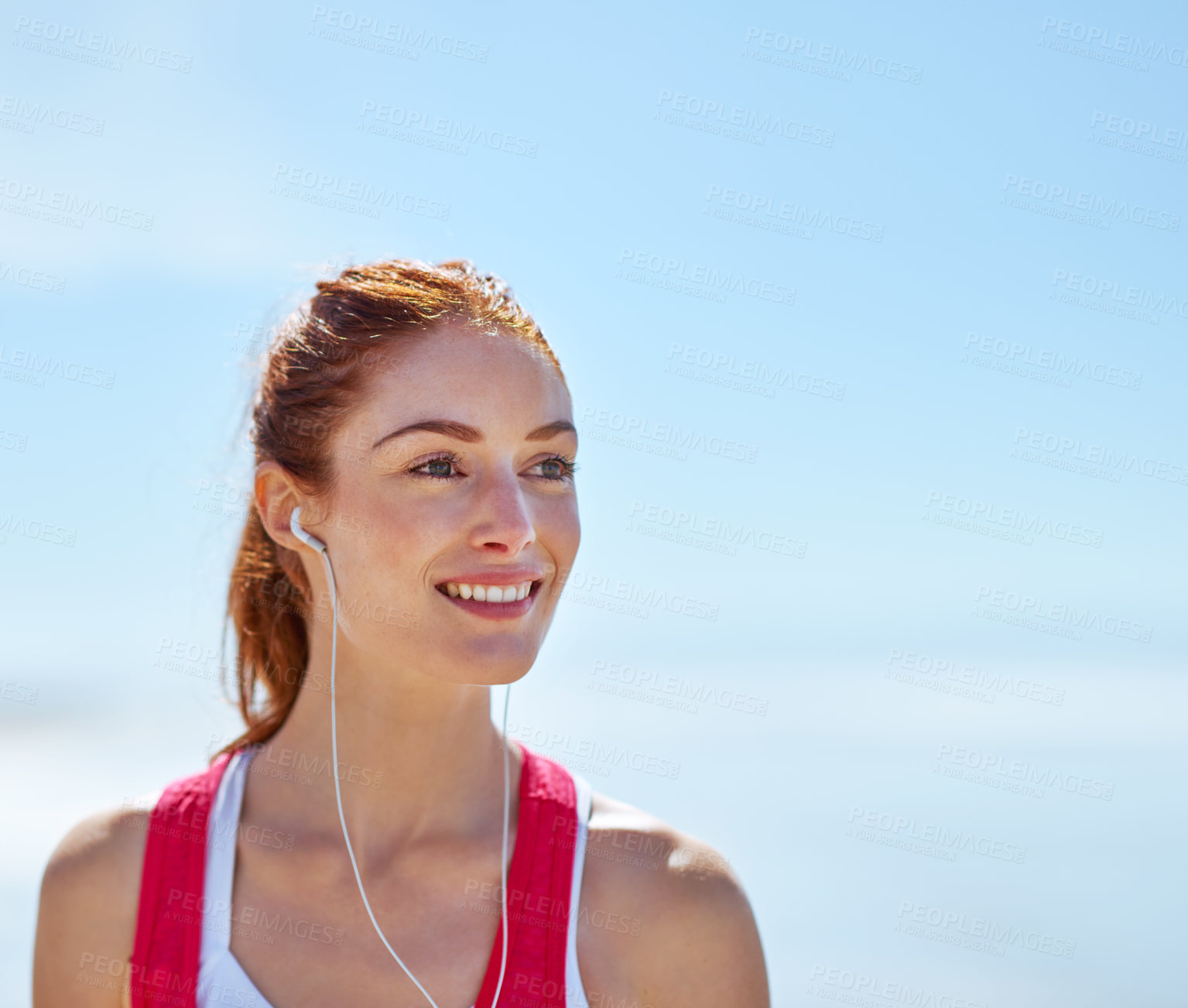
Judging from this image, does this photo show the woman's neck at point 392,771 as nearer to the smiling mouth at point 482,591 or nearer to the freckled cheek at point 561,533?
the smiling mouth at point 482,591

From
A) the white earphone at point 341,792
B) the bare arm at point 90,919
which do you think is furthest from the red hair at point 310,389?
the bare arm at point 90,919

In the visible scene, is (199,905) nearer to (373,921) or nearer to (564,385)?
(373,921)

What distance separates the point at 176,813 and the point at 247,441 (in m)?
1.06

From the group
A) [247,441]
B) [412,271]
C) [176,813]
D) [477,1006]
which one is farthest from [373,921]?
[412,271]

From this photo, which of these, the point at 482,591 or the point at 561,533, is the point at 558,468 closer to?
the point at 561,533

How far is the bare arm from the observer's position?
2.88 meters

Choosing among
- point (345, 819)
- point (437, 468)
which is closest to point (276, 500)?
point (437, 468)

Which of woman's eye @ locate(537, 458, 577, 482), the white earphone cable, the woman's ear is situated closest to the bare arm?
the white earphone cable

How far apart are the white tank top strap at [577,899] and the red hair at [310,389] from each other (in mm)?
916

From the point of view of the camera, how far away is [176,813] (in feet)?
9.96

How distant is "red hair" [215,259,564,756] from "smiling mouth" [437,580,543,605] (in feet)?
1.44

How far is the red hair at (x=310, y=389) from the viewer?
3006 mm

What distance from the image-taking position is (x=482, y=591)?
281 centimetres

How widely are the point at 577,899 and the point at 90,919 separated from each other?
4.06 feet
